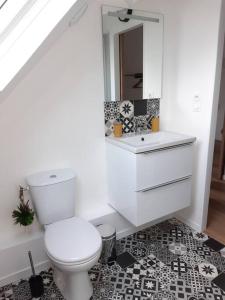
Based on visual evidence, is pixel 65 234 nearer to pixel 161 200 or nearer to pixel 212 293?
pixel 161 200

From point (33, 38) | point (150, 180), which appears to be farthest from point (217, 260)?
point (33, 38)

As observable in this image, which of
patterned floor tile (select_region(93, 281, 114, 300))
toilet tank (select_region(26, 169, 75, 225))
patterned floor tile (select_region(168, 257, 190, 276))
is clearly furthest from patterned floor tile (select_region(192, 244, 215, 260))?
toilet tank (select_region(26, 169, 75, 225))

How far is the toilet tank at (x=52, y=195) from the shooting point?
1678 millimetres

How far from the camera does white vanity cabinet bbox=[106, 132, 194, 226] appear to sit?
5.80 ft

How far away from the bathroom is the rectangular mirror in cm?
6

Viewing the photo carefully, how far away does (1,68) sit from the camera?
1.31 metres

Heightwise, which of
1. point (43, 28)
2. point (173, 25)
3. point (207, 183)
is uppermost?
point (173, 25)

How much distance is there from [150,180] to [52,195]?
735 mm

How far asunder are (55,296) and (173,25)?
2.36 meters

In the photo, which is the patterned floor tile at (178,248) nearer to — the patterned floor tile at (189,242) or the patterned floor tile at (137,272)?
the patterned floor tile at (189,242)

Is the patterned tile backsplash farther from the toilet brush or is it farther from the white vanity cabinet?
the toilet brush

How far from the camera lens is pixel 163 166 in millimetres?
1842

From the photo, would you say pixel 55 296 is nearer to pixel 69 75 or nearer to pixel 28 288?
pixel 28 288

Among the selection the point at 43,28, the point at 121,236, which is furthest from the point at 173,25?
the point at 121,236
